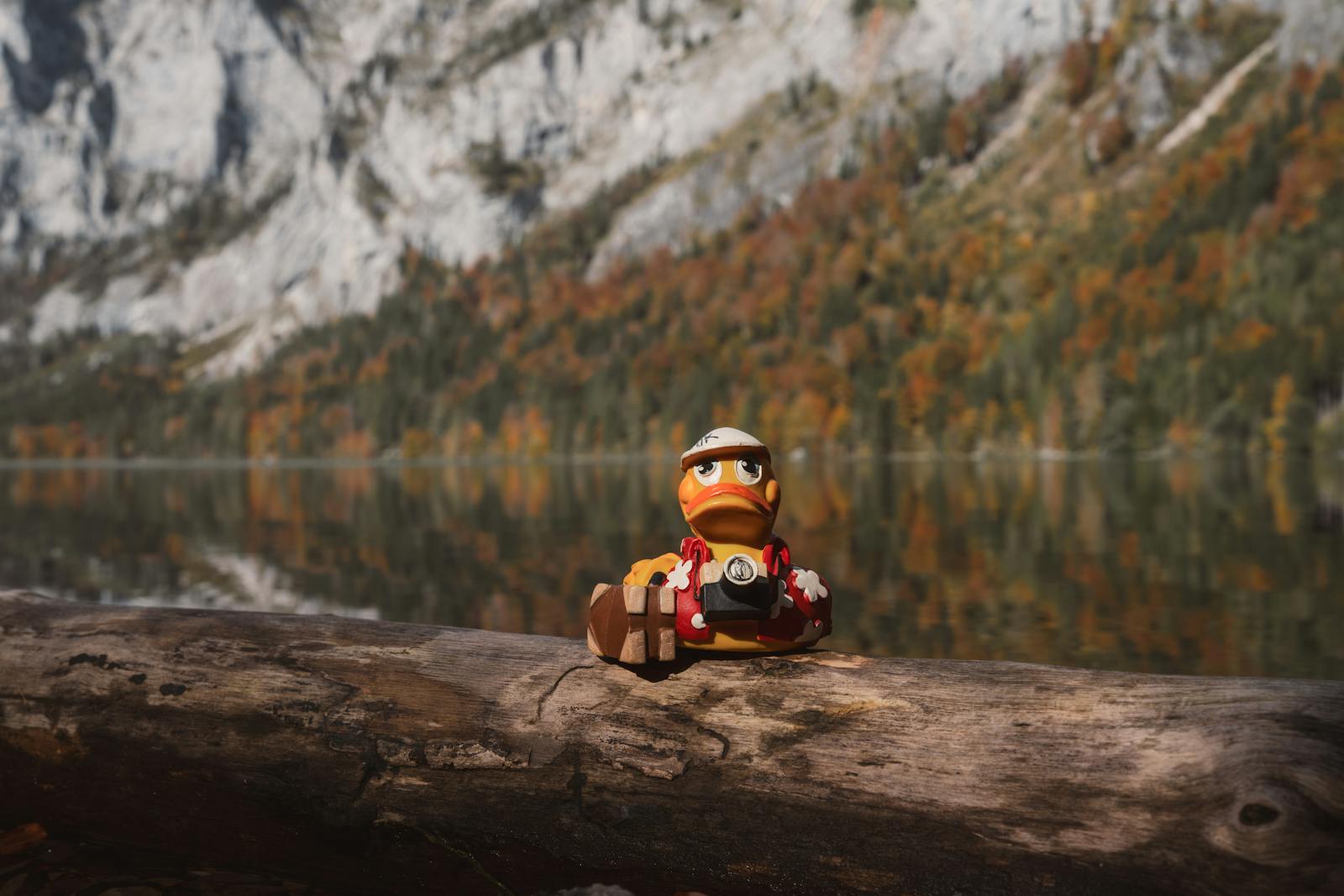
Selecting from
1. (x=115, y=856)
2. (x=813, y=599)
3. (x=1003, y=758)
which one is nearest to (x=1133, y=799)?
(x=1003, y=758)

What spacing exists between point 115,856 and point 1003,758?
16.5ft

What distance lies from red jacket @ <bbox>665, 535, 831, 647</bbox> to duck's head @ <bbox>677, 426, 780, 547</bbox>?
135 millimetres

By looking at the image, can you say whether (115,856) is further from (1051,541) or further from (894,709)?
(1051,541)

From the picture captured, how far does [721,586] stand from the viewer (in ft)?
16.3

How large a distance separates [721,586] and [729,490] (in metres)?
0.50

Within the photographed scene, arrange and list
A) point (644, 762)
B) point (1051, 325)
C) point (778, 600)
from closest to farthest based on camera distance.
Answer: point (644, 762)
point (778, 600)
point (1051, 325)

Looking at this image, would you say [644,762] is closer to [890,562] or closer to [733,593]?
[733,593]

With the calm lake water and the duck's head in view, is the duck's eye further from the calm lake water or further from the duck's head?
the calm lake water

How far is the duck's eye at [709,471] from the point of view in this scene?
5.22m

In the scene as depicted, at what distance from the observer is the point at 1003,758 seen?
13.8ft

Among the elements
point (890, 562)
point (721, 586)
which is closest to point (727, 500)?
point (721, 586)

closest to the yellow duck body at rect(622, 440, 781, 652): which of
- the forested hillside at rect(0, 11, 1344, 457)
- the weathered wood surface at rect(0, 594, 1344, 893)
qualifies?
the weathered wood surface at rect(0, 594, 1344, 893)

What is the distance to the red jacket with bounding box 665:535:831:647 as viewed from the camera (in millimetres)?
4992

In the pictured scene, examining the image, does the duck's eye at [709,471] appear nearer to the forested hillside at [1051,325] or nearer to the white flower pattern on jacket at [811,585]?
the white flower pattern on jacket at [811,585]
